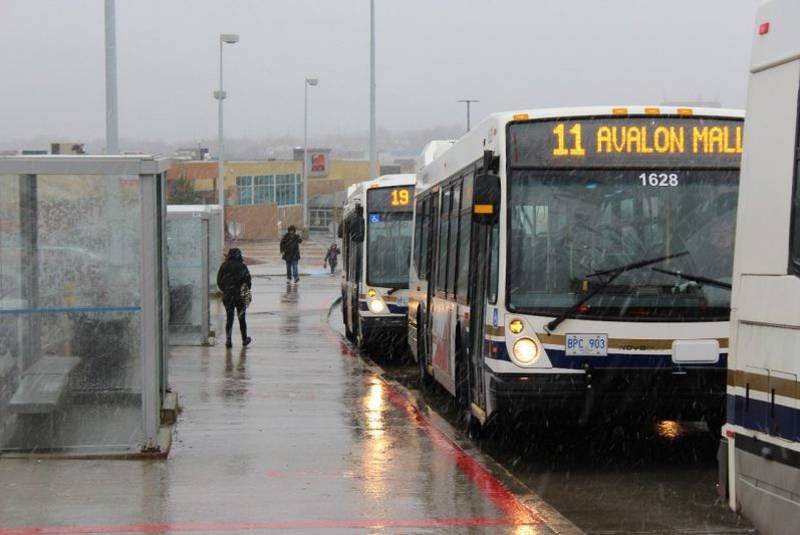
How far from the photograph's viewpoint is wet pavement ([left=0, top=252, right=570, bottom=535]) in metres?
8.12

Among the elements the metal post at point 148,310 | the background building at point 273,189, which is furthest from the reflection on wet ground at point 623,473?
the background building at point 273,189

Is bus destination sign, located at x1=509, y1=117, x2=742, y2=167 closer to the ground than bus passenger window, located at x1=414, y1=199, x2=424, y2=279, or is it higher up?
higher up

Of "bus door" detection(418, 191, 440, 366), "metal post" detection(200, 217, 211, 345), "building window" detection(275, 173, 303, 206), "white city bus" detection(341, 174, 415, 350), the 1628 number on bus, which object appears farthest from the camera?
"building window" detection(275, 173, 303, 206)

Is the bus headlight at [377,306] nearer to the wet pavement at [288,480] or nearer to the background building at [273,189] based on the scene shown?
the wet pavement at [288,480]

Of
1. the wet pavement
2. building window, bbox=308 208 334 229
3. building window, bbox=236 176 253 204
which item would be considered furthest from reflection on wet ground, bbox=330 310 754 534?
building window, bbox=308 208 334 229

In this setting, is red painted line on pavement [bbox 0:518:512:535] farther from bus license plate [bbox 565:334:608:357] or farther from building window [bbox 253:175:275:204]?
building window [bbox 253:175:275:204]

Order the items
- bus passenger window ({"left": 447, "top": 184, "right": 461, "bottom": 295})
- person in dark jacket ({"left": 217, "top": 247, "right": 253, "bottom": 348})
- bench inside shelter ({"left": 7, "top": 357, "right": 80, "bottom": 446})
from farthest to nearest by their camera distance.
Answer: person in dark jacket ({"left": 217, "top": 247, "right": 253, "bottom": 348})
bus passenger window ({"left": 447, "top": 184, "right": 461, "bottom": 295})
bench inside shelter ({"left": 7, "top": 357, "right": 80, "bottom": 446})

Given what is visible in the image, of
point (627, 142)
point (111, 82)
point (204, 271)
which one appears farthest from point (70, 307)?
point (204, 271)

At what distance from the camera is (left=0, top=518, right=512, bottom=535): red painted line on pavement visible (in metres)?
7.79

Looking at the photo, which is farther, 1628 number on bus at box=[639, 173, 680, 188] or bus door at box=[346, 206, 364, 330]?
bus door at box=[346, 206, 364, 330]

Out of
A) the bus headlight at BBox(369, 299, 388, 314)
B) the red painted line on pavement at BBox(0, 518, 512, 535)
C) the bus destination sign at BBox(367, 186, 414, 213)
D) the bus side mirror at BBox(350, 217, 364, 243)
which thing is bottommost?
the red painted line on pavement at BBox(0, 518, 512, 535)

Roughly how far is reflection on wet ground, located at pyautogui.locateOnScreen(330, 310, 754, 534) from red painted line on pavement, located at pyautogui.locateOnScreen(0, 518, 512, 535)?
34.1 inches

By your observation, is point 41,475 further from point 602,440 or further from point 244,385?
point 244,385

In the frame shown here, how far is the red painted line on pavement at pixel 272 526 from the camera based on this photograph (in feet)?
25.5
